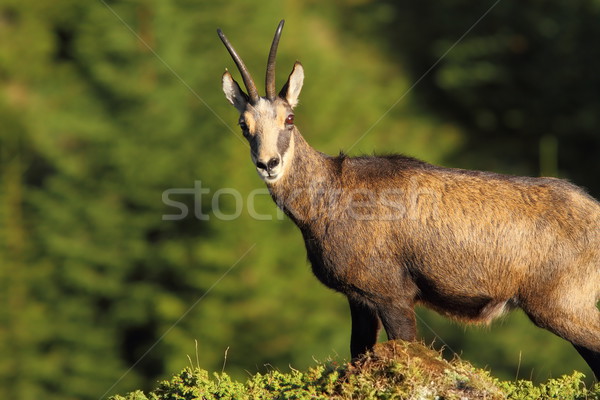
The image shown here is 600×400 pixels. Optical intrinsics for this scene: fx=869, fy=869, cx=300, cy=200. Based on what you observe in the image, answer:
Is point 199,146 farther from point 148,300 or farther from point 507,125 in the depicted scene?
point 507,125

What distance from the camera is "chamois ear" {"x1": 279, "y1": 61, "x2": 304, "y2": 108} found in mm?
12906

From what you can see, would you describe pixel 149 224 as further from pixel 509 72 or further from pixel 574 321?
pixel 574 321

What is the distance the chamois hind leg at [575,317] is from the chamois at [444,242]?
13 mm

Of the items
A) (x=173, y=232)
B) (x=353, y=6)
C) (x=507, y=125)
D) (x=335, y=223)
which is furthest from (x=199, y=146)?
(x=335, y=223)

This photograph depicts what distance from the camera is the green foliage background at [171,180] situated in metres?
46.7

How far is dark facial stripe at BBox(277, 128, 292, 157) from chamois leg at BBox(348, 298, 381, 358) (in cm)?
244

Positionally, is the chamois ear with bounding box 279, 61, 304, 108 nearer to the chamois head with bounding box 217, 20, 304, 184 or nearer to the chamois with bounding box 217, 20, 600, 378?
the chamois head with bounding box 217, 20, 304, 184

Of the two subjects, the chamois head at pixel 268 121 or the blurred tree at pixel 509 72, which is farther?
the blurred tree at pixel 509 72

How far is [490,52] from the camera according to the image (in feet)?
220

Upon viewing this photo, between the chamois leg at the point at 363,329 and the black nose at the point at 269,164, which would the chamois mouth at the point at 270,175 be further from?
the chamois leg at the point at 363,329

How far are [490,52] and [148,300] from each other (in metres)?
34.1
